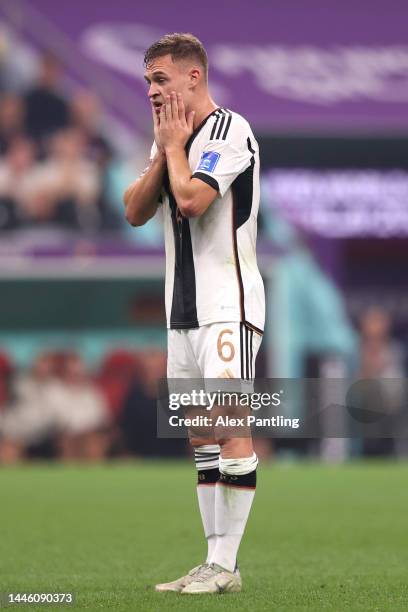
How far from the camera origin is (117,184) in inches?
734

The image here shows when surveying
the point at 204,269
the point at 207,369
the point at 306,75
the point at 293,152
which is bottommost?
the point at 207,369

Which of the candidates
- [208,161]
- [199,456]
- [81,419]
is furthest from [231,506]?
[81,419]

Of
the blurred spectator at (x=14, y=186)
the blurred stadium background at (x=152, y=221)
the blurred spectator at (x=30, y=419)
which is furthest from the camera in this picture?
the blurred spectator at (x=14, y=186)

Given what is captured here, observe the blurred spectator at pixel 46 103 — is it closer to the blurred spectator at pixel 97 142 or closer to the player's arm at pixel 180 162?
the blurred spectator at pixel 97 142

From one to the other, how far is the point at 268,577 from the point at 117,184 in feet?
42.8

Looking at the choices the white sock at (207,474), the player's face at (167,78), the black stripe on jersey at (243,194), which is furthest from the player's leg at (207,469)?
the player's face at (167,78)

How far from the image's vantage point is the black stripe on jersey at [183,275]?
5430 mm

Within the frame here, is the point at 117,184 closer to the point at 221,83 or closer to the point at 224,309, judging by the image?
the point at 221,83

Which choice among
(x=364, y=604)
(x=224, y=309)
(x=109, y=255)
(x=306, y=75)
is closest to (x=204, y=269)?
(x=224, y=309)

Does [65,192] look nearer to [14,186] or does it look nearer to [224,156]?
[14,186]

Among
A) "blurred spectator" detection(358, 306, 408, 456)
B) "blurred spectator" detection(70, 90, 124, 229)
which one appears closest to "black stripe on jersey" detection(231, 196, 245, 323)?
"blurred spectator" detection(358, 306, 408, 456)

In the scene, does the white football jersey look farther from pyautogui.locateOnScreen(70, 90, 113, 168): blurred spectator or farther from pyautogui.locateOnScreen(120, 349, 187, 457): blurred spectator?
pyautogui.locateOnScreen(70, 90, 113, 168): blurred spectator

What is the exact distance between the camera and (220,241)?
5.40 metres

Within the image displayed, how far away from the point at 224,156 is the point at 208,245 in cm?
37
